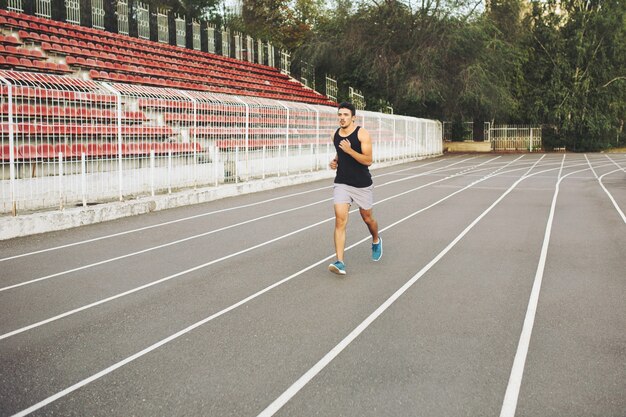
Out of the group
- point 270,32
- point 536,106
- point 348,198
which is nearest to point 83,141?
point 348,198

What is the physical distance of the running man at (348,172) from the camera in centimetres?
691

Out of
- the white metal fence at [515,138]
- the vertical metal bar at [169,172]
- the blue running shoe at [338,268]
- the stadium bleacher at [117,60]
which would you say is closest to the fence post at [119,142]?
the vertical metal bar at [169,172]

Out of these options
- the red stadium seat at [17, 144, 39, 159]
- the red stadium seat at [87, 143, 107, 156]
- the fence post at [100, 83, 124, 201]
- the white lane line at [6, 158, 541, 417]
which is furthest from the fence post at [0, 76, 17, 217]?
the white lane line at [6, 158, 541, 417]

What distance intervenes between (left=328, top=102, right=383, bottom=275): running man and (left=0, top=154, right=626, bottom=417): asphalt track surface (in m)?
0.50

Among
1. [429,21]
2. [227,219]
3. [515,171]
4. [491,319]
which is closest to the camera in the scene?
[491,319]

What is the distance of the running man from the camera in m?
6.91

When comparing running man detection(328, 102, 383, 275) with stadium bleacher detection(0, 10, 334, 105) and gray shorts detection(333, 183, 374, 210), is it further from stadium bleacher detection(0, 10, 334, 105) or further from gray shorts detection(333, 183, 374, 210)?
stadium bleacher detection(0, 10, 334, 105)

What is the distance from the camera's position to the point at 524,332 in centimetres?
503

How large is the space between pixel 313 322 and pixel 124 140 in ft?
29.4

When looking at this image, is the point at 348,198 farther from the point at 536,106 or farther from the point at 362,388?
the point at 536,106

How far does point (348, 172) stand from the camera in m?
7.21

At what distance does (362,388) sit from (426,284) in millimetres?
2882

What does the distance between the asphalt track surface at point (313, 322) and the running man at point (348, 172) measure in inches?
19.7

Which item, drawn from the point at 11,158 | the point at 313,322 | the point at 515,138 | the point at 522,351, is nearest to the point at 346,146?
the point at 313,322
